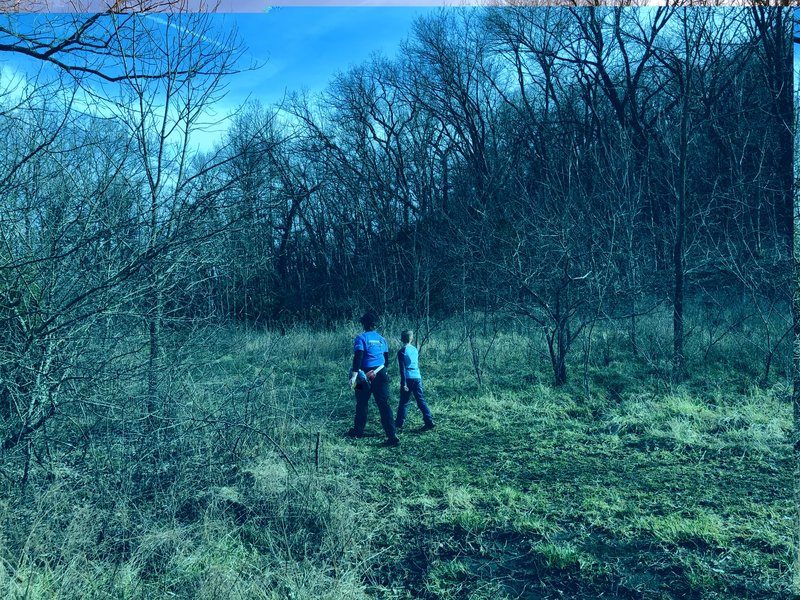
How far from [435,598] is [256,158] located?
3.58 m

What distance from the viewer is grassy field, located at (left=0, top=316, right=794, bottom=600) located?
3.67m

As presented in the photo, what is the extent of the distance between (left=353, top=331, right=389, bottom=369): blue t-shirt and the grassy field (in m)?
0.99

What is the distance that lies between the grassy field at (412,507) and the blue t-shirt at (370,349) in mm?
988

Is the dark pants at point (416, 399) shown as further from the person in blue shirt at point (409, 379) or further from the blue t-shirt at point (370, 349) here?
the blue t-shirt at point (370, 349)

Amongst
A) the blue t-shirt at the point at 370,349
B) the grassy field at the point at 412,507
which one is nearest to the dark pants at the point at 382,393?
the blue t-shirt at the point at 370,349

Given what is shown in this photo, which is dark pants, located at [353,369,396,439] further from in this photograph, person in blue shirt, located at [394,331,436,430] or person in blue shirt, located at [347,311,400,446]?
person in blue shirt, located at [394,331,436,430]

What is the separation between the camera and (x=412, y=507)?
4984mm

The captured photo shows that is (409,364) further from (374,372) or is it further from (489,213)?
(489,213)

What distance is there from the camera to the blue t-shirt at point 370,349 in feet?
22.4

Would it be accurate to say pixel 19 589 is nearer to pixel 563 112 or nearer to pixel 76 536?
pixel 76 536

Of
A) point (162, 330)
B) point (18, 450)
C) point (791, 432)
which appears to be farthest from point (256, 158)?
point (791, 432)

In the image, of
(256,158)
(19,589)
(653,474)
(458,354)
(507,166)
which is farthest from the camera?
(507,166)

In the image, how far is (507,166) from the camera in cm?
1314

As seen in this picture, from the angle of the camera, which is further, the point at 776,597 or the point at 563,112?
the point at 563,112
